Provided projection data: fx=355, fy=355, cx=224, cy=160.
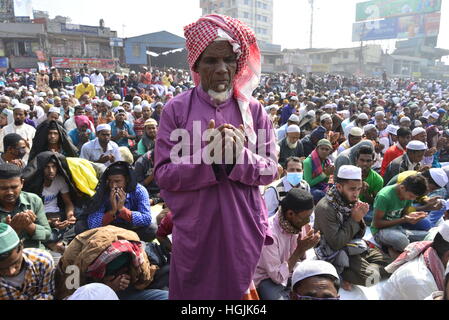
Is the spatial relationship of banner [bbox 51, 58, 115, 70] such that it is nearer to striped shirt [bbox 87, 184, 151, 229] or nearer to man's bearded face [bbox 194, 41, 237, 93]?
striped shirt [bbox 87, 184, 151, 229]

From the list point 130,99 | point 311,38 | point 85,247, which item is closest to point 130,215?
point 85,247

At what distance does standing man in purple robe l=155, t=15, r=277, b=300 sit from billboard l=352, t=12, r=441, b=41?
171 ft

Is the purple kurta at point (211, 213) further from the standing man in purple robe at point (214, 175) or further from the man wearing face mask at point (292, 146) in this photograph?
the man wearing face mask at point (292, 146)

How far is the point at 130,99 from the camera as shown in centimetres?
1227

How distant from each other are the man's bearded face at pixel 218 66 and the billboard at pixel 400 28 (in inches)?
2046

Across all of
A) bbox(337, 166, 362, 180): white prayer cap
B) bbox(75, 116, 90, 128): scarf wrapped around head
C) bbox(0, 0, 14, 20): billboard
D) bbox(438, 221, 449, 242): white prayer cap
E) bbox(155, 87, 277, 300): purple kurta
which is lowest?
bbox(438, 221, 449, 242): white prayer cap

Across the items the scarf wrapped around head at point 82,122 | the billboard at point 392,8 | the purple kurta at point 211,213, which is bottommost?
the scarf wrapped around head at point 82,122

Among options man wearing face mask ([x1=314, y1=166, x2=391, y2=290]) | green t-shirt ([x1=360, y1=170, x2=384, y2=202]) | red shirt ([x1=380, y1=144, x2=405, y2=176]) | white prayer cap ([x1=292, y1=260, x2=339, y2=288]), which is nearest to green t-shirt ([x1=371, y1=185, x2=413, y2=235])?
man wearing face mask ([x1=314, y1=166, x2=391, y2=290])

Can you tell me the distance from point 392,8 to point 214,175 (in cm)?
5814

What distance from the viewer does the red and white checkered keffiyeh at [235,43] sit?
1.36 m

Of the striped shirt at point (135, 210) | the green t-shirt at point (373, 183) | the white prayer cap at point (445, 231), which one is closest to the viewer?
the white prayer cap at point (445, 231)

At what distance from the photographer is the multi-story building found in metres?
53.7

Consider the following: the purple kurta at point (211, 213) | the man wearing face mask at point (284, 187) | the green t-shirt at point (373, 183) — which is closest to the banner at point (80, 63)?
the man wearing face mask at point (284, 187)

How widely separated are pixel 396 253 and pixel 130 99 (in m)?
10.4
